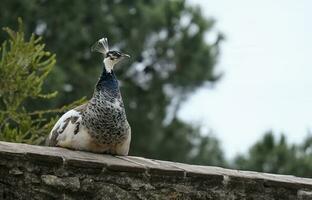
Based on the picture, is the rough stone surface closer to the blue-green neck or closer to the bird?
the bird

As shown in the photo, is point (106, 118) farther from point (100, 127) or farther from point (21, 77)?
point (21, 77)

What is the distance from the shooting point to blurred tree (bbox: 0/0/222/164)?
1495 centimetres

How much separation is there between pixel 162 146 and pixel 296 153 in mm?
2845

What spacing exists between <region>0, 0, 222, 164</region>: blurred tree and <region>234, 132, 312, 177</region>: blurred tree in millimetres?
1881

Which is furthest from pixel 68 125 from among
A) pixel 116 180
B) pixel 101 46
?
pixel 116 180

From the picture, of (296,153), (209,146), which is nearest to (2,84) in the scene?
(296,153)

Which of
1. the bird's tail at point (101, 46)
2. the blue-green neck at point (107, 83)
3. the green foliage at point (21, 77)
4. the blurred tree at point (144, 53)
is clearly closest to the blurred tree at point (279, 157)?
the blurred tree at point (144, 53)

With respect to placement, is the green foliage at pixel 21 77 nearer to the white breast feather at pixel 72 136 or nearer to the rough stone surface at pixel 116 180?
the white breast feather at pixel 72 136

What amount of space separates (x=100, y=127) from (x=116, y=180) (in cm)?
55

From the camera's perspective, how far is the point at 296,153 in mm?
15141

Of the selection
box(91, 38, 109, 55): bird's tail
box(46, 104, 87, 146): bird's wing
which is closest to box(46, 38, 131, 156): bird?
box(46, 104, 87, 146): bird's wing

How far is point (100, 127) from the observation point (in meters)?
4.56

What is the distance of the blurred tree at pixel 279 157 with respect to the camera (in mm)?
14758

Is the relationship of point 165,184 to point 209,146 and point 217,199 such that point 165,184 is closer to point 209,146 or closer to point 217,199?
point 217,199
